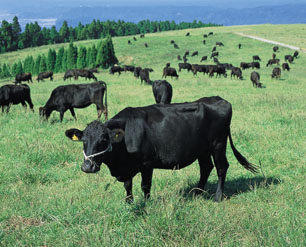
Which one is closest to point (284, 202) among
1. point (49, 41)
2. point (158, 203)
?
point (158, 203)

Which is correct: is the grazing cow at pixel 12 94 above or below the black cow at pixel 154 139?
below

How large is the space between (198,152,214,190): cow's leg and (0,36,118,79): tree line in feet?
204

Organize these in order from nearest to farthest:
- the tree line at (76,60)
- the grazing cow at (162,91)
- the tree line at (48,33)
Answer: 1. the grazing cow at (162,91)
2. the tree line at (76,60)
3. the tree line at (48,33)

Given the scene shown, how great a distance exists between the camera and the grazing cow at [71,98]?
13.6 metres

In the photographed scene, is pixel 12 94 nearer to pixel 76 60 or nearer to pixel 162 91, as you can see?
pixel 162 91

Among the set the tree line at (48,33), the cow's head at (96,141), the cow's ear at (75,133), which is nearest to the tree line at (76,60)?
the tree line at (48,33)

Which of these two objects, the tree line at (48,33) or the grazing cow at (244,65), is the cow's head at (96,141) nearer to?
the grazing cow at (244,65)

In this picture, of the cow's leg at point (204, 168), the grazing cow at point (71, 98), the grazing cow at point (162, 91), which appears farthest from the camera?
the grazing cow at point (162, 91)

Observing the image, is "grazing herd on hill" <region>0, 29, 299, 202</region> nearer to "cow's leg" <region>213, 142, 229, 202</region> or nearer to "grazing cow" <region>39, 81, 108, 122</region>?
"cow's leg" <region>213, 142, 229, 202</region>

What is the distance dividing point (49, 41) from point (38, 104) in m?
114

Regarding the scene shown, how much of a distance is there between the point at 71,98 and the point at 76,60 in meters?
63.3

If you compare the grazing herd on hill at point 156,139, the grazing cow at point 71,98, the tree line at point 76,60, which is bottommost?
the tree line at point 76,60

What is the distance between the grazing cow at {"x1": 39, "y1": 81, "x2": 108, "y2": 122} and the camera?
1362cm

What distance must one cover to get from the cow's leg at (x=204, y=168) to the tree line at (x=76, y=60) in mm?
62314
